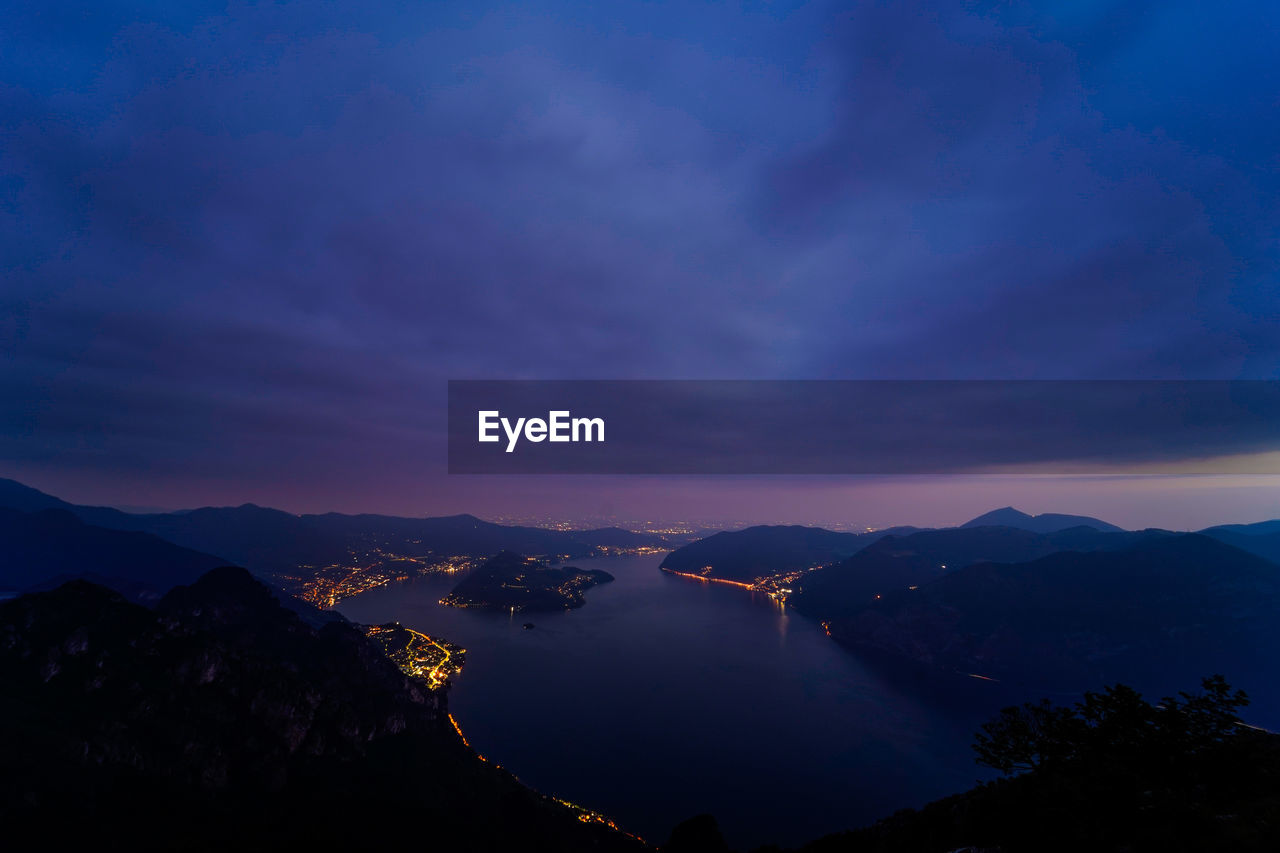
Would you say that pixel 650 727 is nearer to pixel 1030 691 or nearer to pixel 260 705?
pixel 260 705

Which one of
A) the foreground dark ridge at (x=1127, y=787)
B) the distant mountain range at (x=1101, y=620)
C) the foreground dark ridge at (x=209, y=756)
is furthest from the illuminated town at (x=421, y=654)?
the distant mountain range at (x=1101, y=620)

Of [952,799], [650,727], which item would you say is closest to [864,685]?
[650,727]

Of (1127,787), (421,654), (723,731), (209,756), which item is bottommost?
(723,731)

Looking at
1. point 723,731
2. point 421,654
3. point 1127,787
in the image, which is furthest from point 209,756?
point 1127,787

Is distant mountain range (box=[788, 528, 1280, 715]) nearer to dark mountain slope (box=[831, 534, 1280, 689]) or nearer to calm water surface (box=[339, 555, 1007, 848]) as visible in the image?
dark mountain slope (box=[831, 534, 1280, 689])

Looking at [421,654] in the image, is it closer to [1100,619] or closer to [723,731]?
[723,731]
